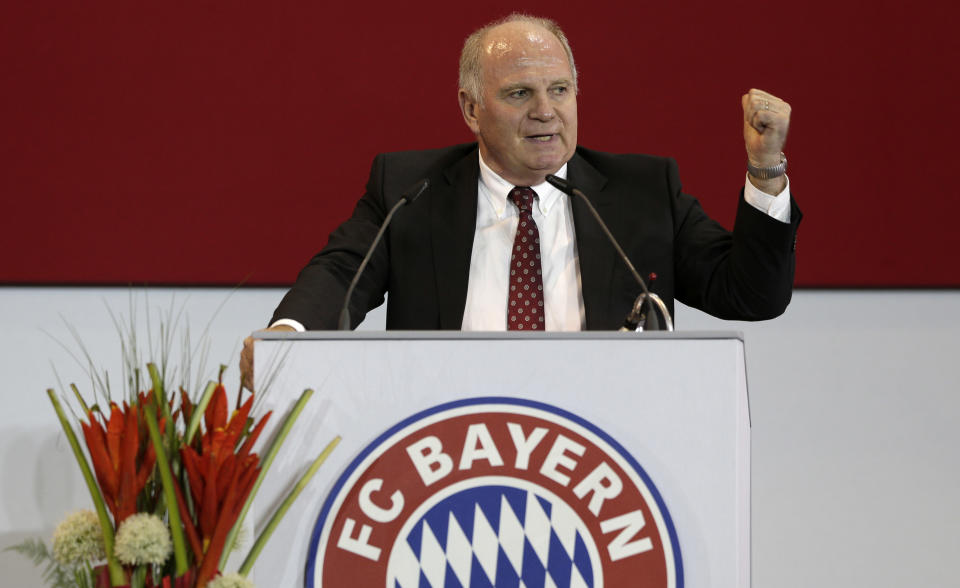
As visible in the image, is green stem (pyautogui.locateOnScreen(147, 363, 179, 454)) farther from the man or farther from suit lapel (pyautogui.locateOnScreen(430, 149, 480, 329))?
suit lapel (pyautogui.locateOnScreen(430, 149, 480, 329))

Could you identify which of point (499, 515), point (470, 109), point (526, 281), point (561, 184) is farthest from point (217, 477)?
point (470, 109)

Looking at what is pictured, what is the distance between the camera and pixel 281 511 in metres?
1.20

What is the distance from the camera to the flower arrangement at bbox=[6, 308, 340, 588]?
1.11m

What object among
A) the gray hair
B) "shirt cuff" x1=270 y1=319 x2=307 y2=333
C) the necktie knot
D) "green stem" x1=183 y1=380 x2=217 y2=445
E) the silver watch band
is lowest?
"green stem" x1=183 y1=380 x2=217 y2=445

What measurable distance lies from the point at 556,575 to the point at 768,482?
62.3 inches

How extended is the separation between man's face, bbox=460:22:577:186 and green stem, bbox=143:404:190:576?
1.12m

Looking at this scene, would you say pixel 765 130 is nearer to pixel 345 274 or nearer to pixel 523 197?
pixel 523 197


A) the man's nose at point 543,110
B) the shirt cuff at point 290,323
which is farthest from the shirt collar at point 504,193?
the shirt cuff at point 290,323

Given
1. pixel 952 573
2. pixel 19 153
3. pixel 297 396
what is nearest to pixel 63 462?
pixel 19 153

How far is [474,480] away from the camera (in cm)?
122

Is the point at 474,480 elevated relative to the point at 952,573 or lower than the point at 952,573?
elevated

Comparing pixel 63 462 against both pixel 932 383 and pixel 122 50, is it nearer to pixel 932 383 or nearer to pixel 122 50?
pixel 122 50

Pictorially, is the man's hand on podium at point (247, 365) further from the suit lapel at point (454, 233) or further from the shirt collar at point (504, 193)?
the shirt collar at point (504, 193)

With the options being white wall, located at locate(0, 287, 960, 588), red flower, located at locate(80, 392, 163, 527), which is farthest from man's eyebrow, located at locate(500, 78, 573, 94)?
red flower, located at locate(80, 392, 163, 527)
